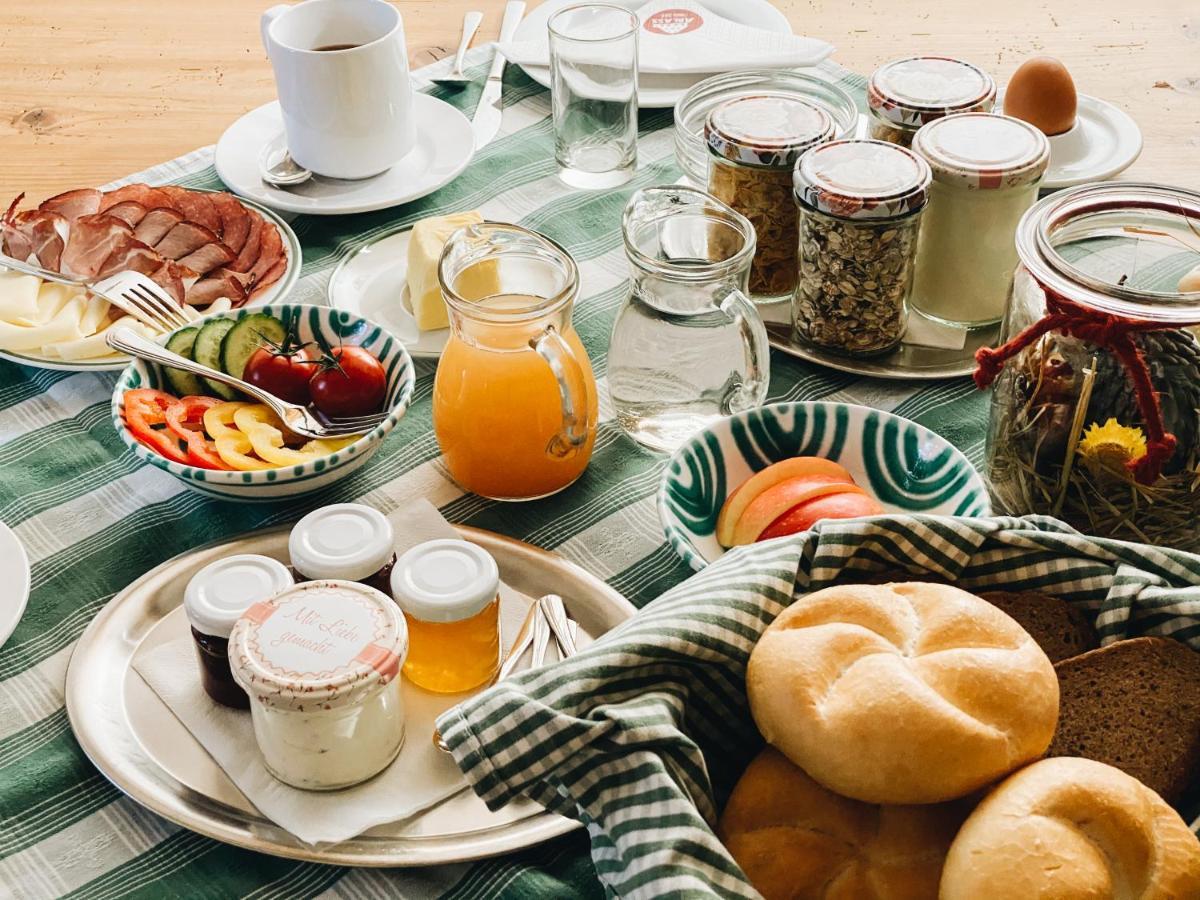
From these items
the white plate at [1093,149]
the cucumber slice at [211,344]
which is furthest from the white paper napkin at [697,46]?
the cucumber slice at [211,344]

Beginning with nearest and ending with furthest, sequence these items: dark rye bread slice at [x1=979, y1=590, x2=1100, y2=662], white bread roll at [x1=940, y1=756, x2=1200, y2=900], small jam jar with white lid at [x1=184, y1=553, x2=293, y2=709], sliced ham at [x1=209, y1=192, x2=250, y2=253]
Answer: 1. white bread roll at [x1=940, y1=756, x2=1200, y2=900]
2. dark rye bread slice at [x1=979, y1=590, x2=1100, y2=662]
3. small jam jar with white lid at [x1=184, y1=553, x2=293, y2=709]
4. sliced ham at [x1=209, y1=192, x2=250, y2=253]

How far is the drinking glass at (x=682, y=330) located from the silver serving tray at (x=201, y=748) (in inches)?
6.8

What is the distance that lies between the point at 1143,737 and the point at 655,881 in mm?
232

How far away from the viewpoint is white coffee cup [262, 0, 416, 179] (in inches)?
45.9

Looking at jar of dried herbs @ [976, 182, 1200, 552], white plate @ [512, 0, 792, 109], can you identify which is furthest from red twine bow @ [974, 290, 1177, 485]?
white plate @ [512, 0, 792, 109]

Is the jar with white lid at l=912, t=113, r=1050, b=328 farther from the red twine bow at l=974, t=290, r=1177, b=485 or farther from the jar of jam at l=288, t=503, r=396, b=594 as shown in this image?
the jar of jam at l=288, t=503, r=396, b=594

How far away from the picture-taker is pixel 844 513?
80 centimetres

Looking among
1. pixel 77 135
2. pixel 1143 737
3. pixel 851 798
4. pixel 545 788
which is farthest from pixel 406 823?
pixel 77 135

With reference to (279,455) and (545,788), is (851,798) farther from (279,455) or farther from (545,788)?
(279,455)

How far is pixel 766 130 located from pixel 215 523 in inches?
21.1

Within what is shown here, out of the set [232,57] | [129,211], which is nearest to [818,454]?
[129,211]

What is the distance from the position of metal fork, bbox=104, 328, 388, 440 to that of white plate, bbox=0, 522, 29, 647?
162mm

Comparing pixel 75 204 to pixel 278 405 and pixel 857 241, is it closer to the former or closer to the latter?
pixel 278 405

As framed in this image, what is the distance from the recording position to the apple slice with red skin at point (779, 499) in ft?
2.69
